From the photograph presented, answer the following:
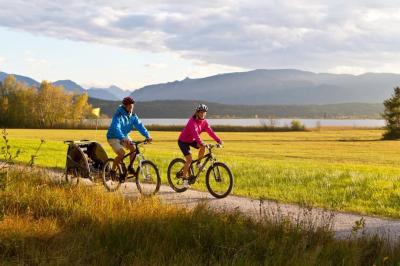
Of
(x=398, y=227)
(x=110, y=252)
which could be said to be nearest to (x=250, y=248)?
(x=110, y=252)

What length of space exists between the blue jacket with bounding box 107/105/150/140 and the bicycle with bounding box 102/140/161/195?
377 millimetres

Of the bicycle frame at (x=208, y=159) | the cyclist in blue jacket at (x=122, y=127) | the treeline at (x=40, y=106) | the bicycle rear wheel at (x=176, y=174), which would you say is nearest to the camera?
the cyclist in blue jacket at (x=122, y=127)

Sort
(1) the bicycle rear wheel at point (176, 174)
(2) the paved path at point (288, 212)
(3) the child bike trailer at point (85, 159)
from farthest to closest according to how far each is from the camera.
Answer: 1. (1) the bicycle rear wheel at point (176, 174)
2. (3) the child bike trailer at point (85, 159)
3. (2) the paved path at point (288, 212)

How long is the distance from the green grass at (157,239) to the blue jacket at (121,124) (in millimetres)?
3291

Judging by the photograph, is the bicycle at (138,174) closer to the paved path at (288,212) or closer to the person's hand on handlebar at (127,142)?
the person's hand on handlebar at (127,142)

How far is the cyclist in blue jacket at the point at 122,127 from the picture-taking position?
1240 centimetres

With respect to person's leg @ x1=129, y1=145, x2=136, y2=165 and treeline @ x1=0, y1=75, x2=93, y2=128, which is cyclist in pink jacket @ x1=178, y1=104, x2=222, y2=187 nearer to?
person's leg @ x1=129, y1=145, x2=136, y2=165

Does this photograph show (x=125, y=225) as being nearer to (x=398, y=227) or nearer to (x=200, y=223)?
(x=200, y=223)

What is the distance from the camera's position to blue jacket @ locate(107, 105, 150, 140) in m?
12.4

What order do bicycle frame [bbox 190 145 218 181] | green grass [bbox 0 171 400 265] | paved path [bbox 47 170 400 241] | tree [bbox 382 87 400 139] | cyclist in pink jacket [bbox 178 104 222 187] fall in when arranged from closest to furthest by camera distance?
green grass [bbox 0 171 400 265]
paved path [bbox 47 170 400 241]
cyclist in pink jacket [bbox 178 104 222 187]
bicycle frame [bbox 190 145 218 181]
tree [bbox 382 87 400 139]

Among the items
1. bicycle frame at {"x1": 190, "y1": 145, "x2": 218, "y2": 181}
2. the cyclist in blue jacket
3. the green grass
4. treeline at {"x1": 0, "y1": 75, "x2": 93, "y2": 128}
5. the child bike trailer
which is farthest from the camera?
treeline at {"x1": 0, "y1": 75, "x2": 93, "y2": 128}

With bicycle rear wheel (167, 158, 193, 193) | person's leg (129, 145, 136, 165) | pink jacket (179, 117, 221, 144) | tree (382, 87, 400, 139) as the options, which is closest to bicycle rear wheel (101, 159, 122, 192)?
person's leg (129, 145, 136, 165)

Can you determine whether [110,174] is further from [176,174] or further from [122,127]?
[176,174]

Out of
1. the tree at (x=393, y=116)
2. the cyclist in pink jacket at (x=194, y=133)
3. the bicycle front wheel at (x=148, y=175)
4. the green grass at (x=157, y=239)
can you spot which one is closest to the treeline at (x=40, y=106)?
the tree at (x=393, y=116)
